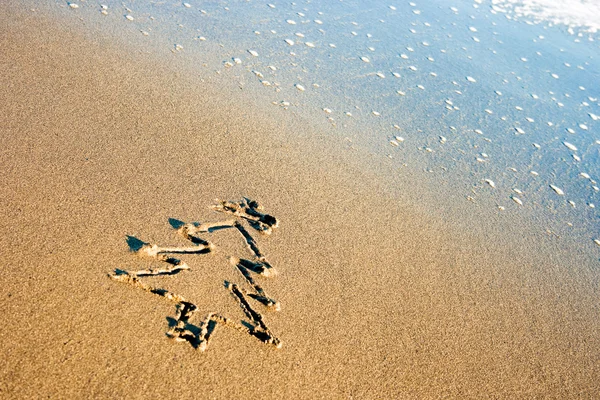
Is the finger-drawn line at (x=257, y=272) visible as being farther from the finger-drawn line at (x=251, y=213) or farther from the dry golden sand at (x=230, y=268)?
the finger-drawn line at (x=251, y=213)

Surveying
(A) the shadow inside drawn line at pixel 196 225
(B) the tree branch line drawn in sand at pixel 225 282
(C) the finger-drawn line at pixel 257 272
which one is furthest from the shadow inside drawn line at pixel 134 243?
(C) the finger-drawn line at pixel 257 272

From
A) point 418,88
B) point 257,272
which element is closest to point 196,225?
point 257,272

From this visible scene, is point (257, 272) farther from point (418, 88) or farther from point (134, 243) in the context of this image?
point (418, 88)

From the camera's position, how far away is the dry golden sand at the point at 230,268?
1.95m

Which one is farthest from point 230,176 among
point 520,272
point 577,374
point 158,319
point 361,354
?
point 577,374

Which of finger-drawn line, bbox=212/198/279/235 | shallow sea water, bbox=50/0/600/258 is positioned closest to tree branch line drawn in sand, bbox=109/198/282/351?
finger-drawn line, bbox=212/198/279/235

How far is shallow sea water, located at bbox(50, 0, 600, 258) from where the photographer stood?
12.4ft

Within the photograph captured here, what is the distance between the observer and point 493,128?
14.6ft

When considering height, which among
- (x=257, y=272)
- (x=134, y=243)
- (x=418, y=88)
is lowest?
(x=257, y=272)

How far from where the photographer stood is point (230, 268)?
2.42m

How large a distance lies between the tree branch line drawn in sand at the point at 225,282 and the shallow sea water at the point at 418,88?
1.22m

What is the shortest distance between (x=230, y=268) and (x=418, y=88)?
3.18 m

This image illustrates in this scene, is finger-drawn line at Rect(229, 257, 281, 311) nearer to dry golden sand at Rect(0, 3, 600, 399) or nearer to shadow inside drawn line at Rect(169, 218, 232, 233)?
dry golden sand at Rect(0, 3, 600, 399)

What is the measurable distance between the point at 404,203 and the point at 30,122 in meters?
2.53
